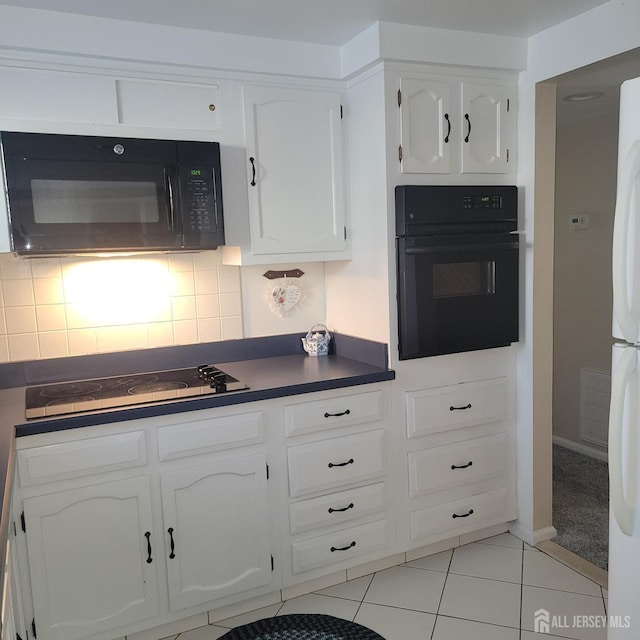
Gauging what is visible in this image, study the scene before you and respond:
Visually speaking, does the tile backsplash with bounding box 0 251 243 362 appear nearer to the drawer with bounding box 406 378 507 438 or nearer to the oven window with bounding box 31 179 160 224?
the oven window with bounding box 31 179 160 224

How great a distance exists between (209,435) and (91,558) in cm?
55

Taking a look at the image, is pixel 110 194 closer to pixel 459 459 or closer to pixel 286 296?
pixel 286 296

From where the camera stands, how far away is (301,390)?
2285 millimetres

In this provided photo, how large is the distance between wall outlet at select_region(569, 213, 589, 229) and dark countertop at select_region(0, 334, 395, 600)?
181 cm

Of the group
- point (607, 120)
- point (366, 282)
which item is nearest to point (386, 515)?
point (366, 282)

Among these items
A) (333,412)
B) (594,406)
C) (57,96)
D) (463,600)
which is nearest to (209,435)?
(333,412)

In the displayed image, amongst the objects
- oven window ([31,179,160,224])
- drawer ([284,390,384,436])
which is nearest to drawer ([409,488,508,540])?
drawer ([284,390,384,436])

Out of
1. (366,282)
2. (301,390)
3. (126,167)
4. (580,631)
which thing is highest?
(126,167)

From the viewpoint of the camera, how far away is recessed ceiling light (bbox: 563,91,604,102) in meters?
3.01

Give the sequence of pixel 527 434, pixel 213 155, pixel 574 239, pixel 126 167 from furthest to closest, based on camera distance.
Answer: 1. pixel 574 239
2. pixel 527 434
3. pixel 213 155
4. pixel 126 167

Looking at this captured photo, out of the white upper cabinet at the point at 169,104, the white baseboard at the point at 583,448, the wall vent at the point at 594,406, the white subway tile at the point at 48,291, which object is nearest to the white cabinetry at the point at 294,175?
the white upper cabinet at the point at 169,104

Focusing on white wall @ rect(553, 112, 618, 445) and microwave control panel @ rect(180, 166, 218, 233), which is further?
white wall @ rect(553, 112, 618, 445)

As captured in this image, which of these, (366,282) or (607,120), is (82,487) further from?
(607,120)

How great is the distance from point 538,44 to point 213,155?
1.41 meters
